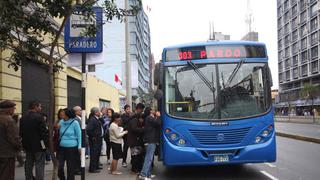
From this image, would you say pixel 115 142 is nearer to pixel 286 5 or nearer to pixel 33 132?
pixel 33 132

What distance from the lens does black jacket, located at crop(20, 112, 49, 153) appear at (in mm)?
9000

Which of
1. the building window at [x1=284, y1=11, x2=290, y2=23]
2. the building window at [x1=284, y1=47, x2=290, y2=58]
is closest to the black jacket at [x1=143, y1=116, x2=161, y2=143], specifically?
the building window at [x1=284, y1=11, x2=290, y2=23]

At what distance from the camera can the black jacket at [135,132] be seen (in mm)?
11578

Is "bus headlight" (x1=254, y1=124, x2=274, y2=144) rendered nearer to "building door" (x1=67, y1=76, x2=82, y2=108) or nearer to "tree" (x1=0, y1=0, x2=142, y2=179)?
"tree" (x1=0, y1=0, x2=142, y2=179)

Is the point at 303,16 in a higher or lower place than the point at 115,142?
higher

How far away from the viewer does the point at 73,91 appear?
23.2 m

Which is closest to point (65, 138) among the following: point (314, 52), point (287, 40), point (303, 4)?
point (314, 52)

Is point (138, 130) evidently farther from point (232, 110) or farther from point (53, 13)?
point (53, 13)

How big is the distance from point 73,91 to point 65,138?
1441 cm

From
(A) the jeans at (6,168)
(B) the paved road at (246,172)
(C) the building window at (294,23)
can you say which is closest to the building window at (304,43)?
(C) the building window at (294,23)

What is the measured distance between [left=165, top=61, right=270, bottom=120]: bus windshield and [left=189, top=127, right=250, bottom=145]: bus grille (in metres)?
0.33

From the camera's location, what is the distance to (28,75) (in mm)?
15125

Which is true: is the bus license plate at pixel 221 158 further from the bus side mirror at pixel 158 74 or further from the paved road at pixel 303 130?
the paved road at pixel 303 130

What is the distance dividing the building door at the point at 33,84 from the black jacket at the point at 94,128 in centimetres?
282
